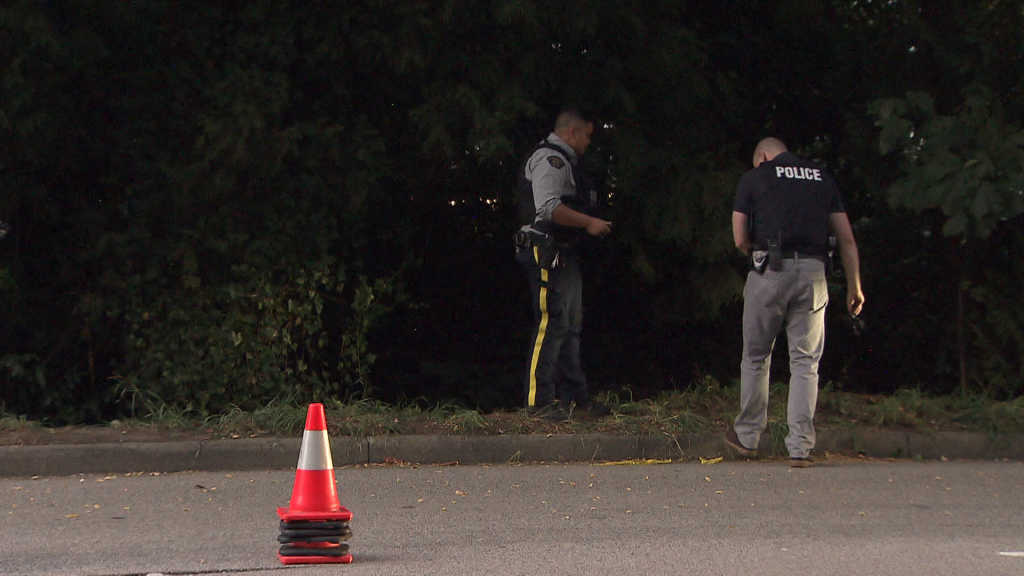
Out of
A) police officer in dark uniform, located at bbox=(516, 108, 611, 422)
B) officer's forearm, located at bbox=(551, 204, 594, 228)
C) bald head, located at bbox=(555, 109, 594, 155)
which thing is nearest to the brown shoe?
police officer in dark uniform, located at bbox=(516, 108, 611, 422)

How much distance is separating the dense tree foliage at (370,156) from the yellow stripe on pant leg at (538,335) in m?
0.97

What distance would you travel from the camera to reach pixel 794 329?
691cm

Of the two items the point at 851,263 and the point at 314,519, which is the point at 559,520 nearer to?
the point at 314,519

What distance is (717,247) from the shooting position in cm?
848

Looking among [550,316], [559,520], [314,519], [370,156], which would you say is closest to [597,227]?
[550,316]

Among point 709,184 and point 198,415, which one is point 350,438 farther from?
point 709,184

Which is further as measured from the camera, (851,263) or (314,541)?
(851,263)

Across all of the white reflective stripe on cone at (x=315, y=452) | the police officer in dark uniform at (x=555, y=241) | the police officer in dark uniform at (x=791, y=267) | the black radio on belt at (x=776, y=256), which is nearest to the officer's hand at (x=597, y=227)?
the police officer in dark uniform at (x=555, y=241)

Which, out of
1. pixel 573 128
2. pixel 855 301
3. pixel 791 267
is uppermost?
pixel 573 128

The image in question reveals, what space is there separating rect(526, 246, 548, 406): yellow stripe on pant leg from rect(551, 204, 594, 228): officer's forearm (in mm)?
264

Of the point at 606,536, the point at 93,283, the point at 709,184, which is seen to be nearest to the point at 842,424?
the point at 709,184

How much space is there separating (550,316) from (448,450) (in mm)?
1135

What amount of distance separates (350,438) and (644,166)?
2999 millimetres

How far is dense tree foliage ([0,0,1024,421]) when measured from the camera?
7.94m
